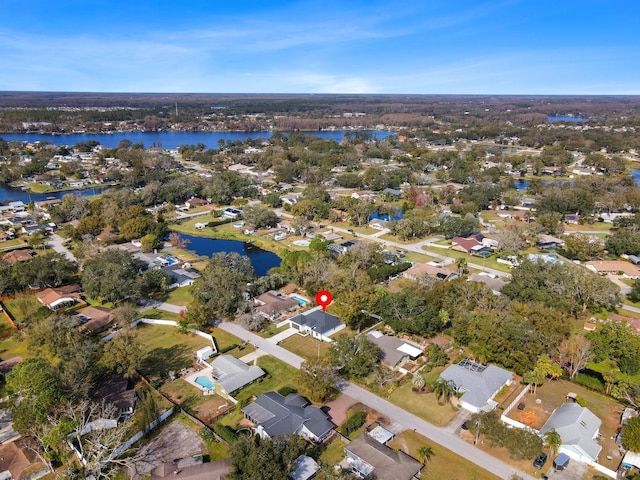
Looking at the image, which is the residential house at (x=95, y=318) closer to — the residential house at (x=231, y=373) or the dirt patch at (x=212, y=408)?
the residential house at (x=231, y=373)

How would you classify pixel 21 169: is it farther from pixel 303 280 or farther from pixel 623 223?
pixel 623 223

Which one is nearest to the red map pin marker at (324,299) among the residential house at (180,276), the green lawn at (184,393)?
the green lawn at (184,393)

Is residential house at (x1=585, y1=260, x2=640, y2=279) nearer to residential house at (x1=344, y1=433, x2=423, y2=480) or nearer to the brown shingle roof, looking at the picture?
residential house at (x1=344, y1=433, x2=423, y2=480)

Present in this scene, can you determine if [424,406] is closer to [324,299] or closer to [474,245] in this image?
[324,299]

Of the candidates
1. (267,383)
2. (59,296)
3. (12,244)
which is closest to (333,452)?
(267,383)

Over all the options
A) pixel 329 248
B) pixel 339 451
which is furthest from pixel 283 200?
pixel 339 451

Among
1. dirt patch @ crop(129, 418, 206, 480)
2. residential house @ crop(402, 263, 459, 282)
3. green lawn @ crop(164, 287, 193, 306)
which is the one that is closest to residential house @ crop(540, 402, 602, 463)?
dirt patch @ crop(129, 418, 206, 480)
